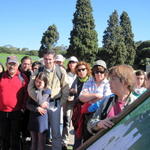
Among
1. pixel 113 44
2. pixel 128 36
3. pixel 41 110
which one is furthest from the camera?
pixel 113 44

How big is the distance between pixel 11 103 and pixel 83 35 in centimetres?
5091

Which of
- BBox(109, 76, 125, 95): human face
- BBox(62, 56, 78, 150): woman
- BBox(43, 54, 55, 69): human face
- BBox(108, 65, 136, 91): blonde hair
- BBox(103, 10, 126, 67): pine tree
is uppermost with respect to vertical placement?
BBox(103, 10, 126, 67): pine tree

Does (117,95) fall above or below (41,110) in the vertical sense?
above

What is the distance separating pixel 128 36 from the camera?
205 feet

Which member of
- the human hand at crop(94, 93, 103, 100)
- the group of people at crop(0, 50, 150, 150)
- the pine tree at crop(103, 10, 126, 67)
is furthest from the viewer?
the pine tree at crop(103, 10, 126, 67)

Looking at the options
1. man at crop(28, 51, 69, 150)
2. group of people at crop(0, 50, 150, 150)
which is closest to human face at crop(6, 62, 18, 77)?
group of people at crop(0, 50, 150, 150)

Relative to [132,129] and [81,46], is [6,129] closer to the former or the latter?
[132,129]

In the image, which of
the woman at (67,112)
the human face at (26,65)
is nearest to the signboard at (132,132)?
the woman at (67,112)

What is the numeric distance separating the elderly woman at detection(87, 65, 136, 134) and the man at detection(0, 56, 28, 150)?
2739mm

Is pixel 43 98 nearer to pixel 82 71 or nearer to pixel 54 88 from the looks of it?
pixel 54 88

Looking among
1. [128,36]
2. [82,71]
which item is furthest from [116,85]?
[128,36]

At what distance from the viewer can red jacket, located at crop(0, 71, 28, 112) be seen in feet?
16.0

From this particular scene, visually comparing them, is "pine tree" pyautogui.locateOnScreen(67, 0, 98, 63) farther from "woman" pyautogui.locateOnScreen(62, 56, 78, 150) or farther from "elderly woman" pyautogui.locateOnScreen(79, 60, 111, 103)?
"elderly woman" pyautogui.locateOnScreen(79, 60, 111, 103)

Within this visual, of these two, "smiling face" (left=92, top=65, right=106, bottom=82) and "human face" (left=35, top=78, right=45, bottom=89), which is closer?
"smiling face" (left=92, top=65, right=106, bottom=82)
